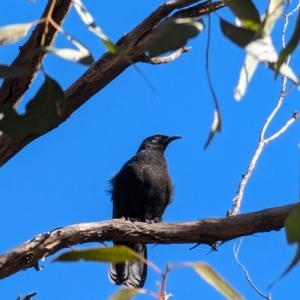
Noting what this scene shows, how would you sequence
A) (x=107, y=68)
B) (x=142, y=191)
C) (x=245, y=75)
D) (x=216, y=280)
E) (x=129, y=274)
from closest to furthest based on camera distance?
1. (x=216, y=280)
2. (x=245, y=75)
3. (x=107, y=68)
4. (x=129, y=274)
5. (x=142, y=191)

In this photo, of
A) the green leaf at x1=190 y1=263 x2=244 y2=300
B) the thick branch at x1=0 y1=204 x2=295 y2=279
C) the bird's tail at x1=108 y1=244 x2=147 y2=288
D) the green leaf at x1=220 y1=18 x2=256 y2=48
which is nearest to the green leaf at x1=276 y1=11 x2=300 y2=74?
the green leaf at x1=220 y1=18 x2=256 y2=48

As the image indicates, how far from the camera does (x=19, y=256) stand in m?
2.81

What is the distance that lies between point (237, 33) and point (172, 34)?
123 millimetres

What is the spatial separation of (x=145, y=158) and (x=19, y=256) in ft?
9.89

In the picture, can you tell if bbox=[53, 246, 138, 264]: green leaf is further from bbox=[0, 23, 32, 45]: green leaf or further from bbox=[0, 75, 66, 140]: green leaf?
bbox=[0, 23, 32, 45]: green leaf

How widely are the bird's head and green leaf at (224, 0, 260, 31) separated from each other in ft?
15.9

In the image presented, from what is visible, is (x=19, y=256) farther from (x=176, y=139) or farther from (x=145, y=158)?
(x=176, y=139)

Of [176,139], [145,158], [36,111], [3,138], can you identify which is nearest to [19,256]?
[3,138]

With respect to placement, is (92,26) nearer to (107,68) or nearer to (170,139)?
(107,68)

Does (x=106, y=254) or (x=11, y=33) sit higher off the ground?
(x=11, y=33)

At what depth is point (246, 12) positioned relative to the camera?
1.17 metres

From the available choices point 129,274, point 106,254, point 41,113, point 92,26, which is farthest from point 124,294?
point 129,274

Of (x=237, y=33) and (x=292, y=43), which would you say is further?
(x=237, y=33)

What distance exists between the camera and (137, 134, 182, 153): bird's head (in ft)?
19.9
